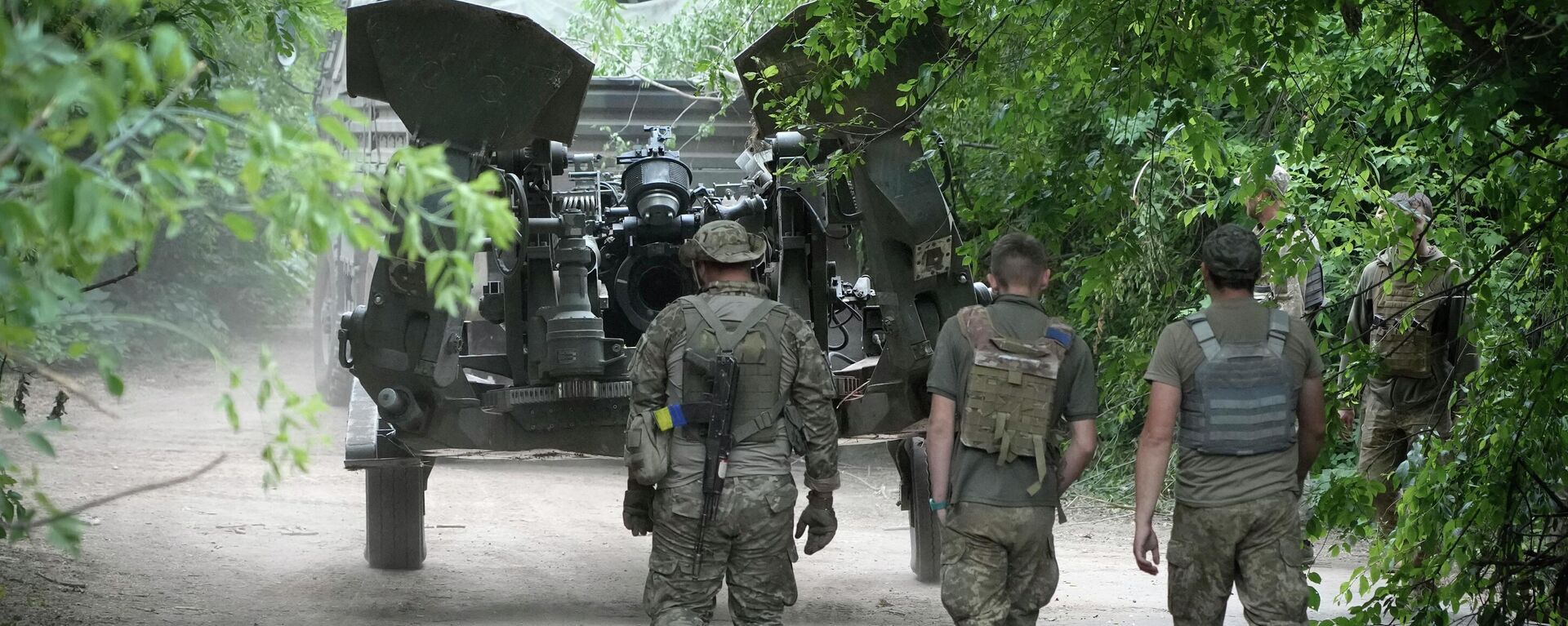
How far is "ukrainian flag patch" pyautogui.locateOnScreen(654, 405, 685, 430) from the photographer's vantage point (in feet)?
15.9

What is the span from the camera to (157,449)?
12062 mm

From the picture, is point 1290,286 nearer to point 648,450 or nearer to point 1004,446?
point 1004,446

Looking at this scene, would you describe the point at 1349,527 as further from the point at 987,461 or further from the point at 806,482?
the point at 806,482

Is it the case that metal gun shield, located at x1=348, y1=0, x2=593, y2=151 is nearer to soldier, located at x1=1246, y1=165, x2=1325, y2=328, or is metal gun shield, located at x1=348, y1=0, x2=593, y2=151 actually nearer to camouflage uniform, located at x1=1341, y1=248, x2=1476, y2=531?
soldier, located at x1=1246, y1=165, x2=1325, y2=328

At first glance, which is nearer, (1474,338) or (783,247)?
(1474,338)

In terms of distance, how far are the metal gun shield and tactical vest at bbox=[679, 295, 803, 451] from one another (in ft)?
3.39

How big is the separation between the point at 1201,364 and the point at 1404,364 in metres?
2.40

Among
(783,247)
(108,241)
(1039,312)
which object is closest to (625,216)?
(783,247)

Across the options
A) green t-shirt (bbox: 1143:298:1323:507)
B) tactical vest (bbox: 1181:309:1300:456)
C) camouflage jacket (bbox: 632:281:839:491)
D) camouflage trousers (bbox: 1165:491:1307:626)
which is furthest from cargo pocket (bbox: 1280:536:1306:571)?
camouflage jacket (bbox: 632:281:839:491)

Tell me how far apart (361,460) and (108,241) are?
4.39 metres

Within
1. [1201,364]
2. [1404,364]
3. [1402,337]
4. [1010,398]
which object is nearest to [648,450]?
[1010,398]

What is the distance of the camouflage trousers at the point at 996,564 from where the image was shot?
4367 mm

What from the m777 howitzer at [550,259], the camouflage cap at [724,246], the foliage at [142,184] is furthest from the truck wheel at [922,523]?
the foliage at [142,184]

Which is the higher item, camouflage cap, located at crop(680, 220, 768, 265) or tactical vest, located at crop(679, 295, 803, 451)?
camouflage cap, located at crop(680, 220, 768, 265)
